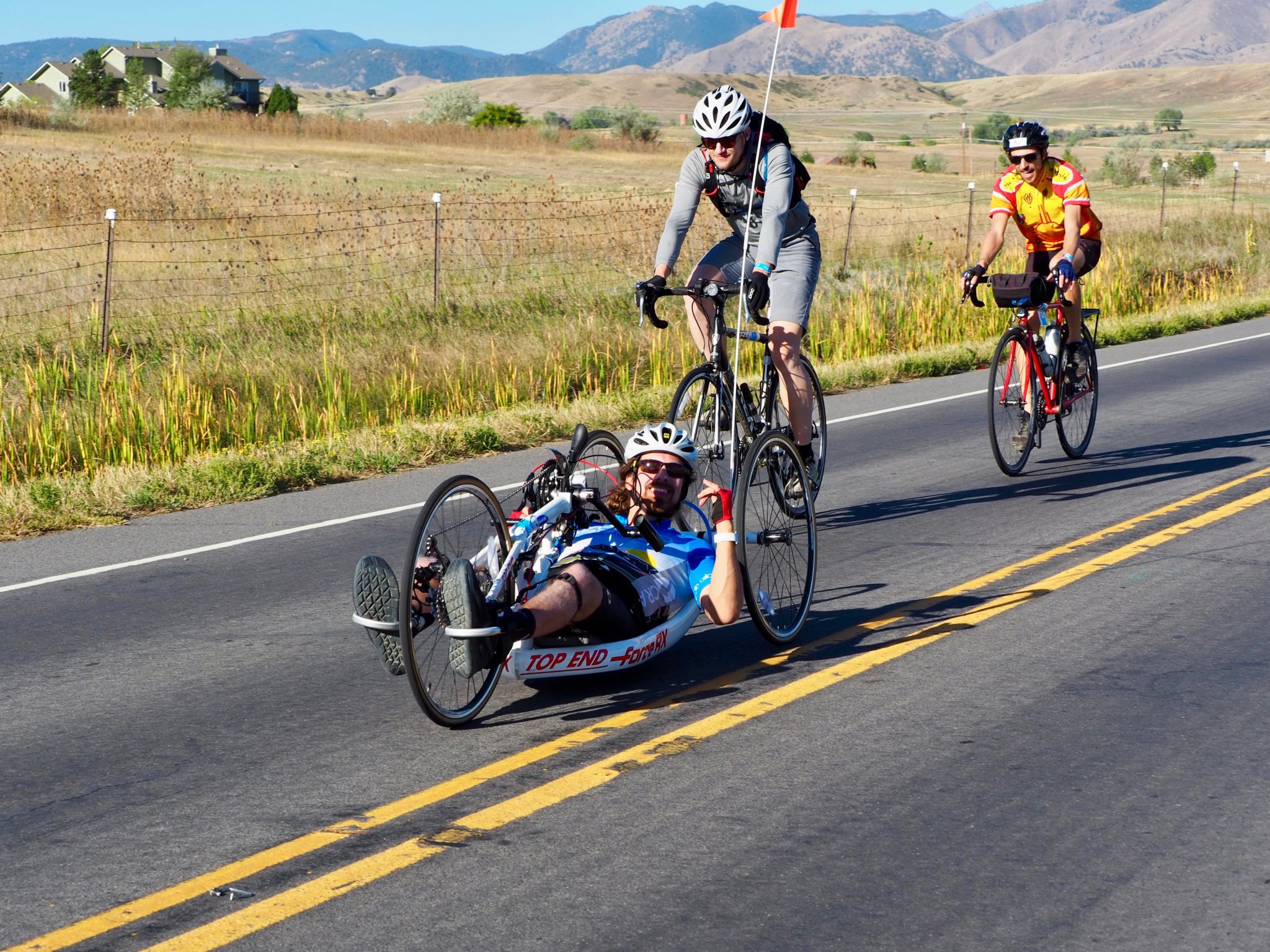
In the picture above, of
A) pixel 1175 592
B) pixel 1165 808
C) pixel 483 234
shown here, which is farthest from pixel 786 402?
pixel 483 234

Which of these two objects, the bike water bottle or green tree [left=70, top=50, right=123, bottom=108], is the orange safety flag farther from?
green tree [left=70, top=50, right=123, bottom=108]

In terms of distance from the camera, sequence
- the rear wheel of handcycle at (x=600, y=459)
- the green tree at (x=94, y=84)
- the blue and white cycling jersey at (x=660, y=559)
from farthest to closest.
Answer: the green tree at (x=94, y=84) → the rear wheel of handcycle at (x=600, y=459) → the blue and white cycling jersey at (x=660, y=559)

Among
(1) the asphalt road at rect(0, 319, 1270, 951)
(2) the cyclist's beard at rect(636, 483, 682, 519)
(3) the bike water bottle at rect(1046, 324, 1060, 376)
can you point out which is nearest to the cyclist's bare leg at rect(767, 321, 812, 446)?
(1) the asphalt road at rect(0, 319, 1270, 951)

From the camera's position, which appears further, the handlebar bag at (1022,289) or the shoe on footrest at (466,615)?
A: the handlebar bag at (1022,289)

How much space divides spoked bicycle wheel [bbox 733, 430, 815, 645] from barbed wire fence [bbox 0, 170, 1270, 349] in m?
9.04

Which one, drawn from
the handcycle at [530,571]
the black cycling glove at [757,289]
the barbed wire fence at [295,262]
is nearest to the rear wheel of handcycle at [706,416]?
the black cycling glove at [757,289]

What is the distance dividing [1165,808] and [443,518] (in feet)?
8.43

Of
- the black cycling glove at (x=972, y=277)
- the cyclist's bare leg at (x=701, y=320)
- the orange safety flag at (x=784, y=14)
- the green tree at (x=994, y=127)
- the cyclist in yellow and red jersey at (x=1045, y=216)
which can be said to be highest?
the green tree at (x=994, y=127)

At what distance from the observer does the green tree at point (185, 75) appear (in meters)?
90.8

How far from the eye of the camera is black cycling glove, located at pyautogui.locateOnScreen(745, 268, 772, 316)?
22.7ft

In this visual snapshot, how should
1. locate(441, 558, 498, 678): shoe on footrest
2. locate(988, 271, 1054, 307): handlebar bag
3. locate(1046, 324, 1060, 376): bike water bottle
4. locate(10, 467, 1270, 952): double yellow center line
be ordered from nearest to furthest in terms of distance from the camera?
locate(10, 467, 1270, 952): double yellow center line
locate(441, 558, 498, 678): shoe on footrest
locate(988, 271, 1054, 307): handlebar bag
locate(1046, 324, 1060, 376): bike water bottle

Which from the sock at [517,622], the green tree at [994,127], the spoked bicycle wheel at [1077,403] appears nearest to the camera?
the sock at [517,622]

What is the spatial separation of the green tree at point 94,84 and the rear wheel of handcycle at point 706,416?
85.1m

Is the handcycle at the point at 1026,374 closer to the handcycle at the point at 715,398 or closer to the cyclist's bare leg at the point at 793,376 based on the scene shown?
the cyclist's bare leg at the point at 793,376
